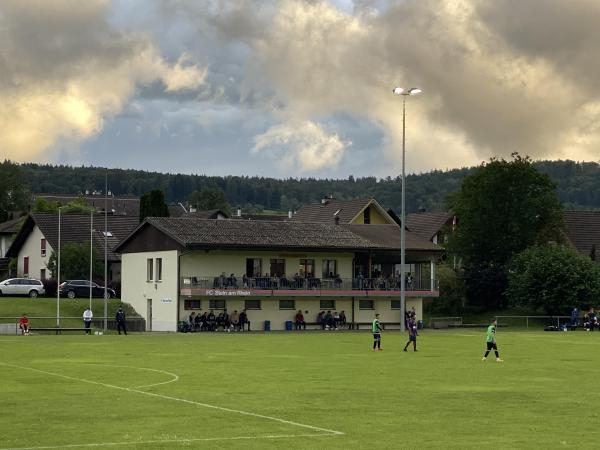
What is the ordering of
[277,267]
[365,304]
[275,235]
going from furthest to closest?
[365,304]
[275,235]
[277,267]

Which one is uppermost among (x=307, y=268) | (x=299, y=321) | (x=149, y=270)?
(x=307, y=268)

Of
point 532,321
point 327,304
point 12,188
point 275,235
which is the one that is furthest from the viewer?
point 12,188

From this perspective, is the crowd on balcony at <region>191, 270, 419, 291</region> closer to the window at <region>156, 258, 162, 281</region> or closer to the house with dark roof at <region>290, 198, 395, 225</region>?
the window at <region>156, 258, 162, 281</region>

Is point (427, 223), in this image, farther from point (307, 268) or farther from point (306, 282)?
point (306, 282)

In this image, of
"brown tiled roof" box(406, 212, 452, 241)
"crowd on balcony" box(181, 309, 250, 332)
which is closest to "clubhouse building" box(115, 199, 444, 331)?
"crowd on balcony" box(181, 309, 250, 332)

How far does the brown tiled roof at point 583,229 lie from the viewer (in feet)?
392

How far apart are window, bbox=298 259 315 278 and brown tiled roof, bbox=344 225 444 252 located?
5.57 m

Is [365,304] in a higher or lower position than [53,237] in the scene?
lower

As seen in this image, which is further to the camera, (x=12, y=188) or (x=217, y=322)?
(x=12, y=188)

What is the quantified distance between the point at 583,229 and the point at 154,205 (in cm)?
4759

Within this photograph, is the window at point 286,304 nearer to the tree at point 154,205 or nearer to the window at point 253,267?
the window at point 253,267

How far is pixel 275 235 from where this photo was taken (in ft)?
274

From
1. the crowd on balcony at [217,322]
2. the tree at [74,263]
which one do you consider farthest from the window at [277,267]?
the tree at [74,263]

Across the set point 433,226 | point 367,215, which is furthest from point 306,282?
point 433,226
